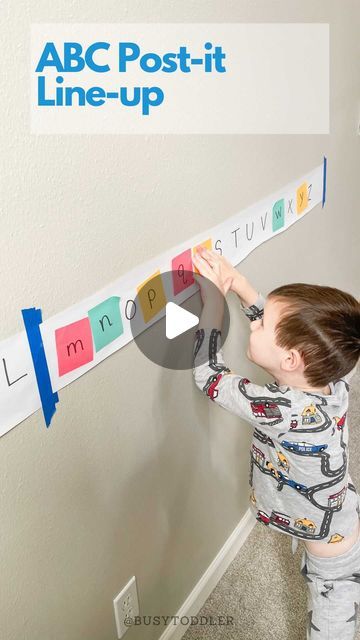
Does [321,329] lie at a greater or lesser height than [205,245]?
lesser

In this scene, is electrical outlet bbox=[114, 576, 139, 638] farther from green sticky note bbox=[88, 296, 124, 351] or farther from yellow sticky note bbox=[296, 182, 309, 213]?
yellow sticky note bbox=[296, 182, 309, 213]

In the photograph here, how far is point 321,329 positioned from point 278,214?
458mm

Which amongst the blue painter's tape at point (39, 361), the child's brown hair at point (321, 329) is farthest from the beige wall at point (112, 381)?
the child's brown hair at point (321, 329)

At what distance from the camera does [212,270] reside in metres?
0.99

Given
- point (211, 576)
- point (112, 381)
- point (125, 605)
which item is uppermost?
point (112, 381)

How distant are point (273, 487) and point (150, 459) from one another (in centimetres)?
24

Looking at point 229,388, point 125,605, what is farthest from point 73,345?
point 125,605

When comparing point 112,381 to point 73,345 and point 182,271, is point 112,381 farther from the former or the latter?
point 182,271

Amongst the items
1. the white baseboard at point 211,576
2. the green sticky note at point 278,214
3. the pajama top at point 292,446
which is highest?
the green sticky note at point 278,214

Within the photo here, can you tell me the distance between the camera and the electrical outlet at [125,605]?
3.40ft

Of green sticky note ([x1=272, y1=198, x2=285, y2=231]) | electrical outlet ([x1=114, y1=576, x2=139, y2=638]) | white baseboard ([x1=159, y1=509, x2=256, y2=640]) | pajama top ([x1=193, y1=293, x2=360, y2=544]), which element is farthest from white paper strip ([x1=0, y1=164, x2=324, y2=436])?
white baseboard ([x1=159, y1=509, x2=256, y2=640])

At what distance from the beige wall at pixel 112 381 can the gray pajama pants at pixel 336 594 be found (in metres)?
0.31
